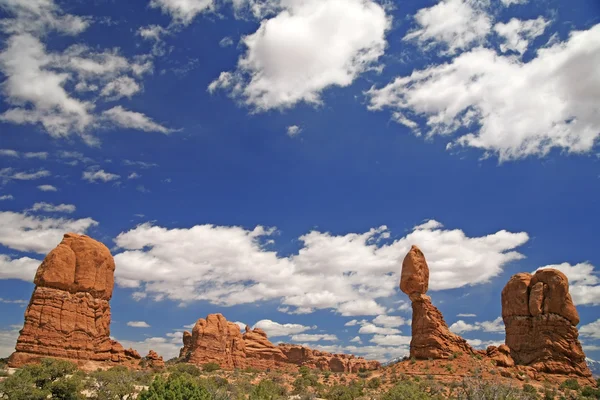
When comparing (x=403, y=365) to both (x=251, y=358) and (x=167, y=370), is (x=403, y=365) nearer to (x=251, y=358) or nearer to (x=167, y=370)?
(x=167, y=370)

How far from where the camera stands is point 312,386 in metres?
59.8

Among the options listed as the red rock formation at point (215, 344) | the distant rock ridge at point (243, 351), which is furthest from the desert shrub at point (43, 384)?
the distant rock ridge at point (243, 351)

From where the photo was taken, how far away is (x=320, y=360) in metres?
125

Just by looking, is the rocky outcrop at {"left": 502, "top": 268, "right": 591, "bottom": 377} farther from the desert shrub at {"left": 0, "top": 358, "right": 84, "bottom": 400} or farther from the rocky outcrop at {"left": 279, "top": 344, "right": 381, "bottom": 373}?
the rocky outcrop at {"left": 279, "top": 344, "right": 381, "bottom": 373}

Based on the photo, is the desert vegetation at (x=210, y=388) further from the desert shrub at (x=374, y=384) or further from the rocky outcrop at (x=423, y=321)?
the rocky outcrop at (x=423, y=321)

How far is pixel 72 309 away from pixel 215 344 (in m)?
40.7

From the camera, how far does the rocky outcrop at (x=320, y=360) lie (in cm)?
12181

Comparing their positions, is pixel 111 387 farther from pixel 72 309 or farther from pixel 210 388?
pixel 72 309

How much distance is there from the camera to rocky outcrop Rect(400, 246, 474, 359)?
62875 mm

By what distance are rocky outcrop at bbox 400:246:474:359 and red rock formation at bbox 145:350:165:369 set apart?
36.9 meters

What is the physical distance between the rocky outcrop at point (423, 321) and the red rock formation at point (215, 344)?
4396 cm

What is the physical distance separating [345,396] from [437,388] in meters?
10.0

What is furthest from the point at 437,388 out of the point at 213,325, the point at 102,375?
the point at 213,325

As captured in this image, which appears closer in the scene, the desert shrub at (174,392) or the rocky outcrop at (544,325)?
the desert shrub at (174,392)
